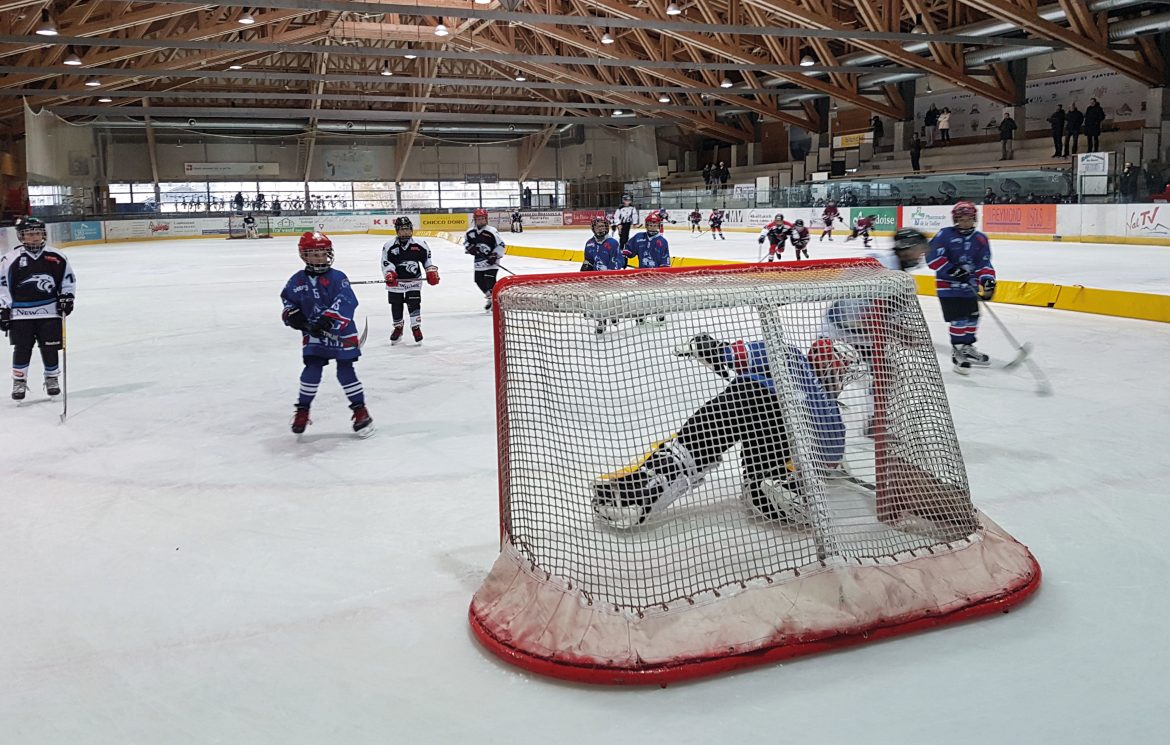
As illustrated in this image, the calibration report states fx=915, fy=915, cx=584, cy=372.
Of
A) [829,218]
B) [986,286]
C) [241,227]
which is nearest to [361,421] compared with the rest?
[986,286]

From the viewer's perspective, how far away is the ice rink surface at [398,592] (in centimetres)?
228

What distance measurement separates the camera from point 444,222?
125 ft

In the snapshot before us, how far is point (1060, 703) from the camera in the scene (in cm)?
229

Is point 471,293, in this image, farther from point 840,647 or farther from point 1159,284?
point 840,647

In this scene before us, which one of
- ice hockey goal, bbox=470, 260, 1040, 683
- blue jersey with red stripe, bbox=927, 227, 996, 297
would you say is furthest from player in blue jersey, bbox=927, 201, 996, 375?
ice hockey goal, bbox=470, 260, 1040, 683

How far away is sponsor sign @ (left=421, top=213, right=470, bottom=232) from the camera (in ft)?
124

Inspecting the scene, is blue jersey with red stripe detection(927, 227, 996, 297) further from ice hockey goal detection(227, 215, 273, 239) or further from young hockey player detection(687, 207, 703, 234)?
ice hockey goal detection(227, 215, 273, 239)

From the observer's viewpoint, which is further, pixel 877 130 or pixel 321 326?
pixel 877 130

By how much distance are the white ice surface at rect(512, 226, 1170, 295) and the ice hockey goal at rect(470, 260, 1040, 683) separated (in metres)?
8.54

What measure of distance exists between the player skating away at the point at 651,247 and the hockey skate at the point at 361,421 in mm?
3934

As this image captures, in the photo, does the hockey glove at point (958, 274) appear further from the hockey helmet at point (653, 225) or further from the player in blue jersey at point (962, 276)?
the hockey helmet at point (653, 225)

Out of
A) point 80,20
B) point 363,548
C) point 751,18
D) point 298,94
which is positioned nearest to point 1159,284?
point 363,548

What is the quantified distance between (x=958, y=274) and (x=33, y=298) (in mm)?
6535

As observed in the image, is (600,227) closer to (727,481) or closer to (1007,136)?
(727,481)
